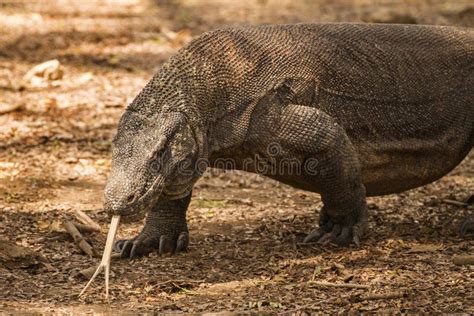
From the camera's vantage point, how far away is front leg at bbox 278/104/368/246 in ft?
18.0

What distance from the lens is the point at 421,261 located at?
216 inches

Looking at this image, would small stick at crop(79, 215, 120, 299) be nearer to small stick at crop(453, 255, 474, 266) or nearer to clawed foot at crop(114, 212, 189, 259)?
clawed foot at crop(114, 212, 189, 259)

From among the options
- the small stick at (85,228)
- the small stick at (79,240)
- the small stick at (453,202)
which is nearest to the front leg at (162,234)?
the small stick at (79,240)

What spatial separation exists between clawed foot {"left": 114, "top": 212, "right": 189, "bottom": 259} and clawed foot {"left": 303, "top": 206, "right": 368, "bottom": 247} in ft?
2.48

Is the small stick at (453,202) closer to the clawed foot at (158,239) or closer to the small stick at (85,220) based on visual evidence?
the clawed foot at (158,239)

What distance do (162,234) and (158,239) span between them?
0.14ft

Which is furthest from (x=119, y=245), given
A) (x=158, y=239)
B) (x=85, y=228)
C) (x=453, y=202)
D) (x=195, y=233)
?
(x=453, y=202)

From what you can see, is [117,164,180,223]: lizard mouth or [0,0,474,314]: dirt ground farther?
[0,0,474,314]: dirt ground

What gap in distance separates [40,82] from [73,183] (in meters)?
3.34

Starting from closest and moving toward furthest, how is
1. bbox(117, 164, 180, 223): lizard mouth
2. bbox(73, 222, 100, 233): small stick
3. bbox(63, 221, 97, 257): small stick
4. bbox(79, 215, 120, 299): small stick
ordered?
bbox(79, 215, 120, 299): small stick, bbox(117, 164, 180, 223): lizard mouth, bbox(63, 221, 97, 257): small stick, bbox(73, 222, 100, 233): small stick

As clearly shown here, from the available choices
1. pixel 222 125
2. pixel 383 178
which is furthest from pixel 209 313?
pixel 383 178

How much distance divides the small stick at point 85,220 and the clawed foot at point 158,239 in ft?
1.18

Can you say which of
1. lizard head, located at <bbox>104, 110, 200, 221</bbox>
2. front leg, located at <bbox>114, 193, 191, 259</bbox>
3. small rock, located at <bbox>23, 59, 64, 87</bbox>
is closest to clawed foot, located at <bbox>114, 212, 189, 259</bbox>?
front leg, located at <bbox>114, 193, 191, 259</bbox>

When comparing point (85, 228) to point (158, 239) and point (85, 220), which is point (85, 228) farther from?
point (158, 239)
